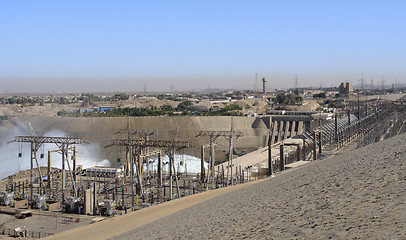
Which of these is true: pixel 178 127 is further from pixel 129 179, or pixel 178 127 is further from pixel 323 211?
pixel 323 211

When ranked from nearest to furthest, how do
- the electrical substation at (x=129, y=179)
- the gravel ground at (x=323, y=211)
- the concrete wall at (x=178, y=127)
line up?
the gravel ground at (x=323, y=211)
the electrical substation at (x=129, y=179)
the concrete wall at (x=178, y=127)

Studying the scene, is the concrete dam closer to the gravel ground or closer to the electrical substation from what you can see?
the electrical substation

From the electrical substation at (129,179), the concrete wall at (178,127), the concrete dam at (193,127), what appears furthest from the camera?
the concrete dam at (193,127)

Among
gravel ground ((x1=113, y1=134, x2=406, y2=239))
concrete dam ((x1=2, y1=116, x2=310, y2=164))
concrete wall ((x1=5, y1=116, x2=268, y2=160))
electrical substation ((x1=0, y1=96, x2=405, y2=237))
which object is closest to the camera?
gravel ground ((x1=113, y1=134, x2=406, y2=239))

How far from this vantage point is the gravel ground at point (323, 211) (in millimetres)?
6848

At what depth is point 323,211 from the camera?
838 centimetres

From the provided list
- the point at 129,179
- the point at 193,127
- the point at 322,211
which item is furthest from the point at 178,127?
the point at 322,211

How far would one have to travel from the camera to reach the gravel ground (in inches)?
270

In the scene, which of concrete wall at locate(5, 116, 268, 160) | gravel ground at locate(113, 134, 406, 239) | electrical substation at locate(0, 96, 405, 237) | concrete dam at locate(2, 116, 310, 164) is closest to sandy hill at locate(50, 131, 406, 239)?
gravel ground at locate(113, 134, 406, 239)

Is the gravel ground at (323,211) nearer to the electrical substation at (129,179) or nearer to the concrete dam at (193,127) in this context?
the electrical substation at (129,179)

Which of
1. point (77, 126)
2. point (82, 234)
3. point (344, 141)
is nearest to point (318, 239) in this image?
point (82, 234)

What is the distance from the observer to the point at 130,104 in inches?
4882

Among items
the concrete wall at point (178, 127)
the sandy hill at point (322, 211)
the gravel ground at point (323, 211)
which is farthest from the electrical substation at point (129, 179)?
the concrete wall at point (178, 127)

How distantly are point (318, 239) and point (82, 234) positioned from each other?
427 inches
